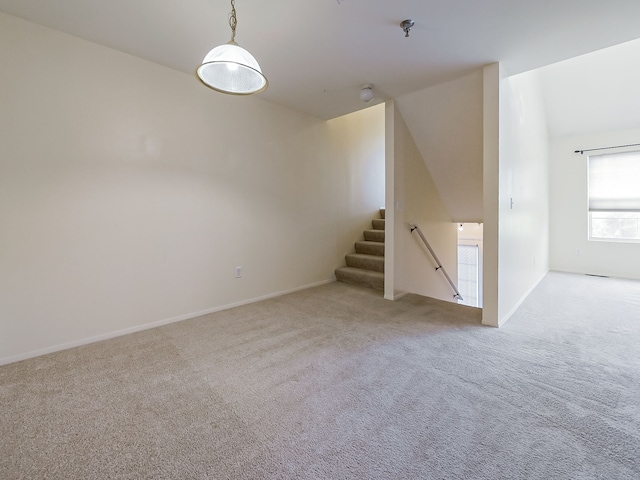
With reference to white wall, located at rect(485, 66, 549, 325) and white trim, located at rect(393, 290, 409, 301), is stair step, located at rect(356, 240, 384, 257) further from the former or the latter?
white wall, located at rect(485, 66, 549, 325)

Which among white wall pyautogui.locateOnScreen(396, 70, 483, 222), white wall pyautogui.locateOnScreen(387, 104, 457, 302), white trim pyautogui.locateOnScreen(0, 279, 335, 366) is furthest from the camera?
white wall pyautogui.locateOnScreen(387, 104, 457, 302)

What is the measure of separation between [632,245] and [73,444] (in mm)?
6985

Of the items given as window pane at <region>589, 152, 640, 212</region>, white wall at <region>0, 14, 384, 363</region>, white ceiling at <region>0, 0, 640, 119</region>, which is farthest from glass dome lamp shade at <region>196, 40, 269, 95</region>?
window pane at <region>589, 152, 640, 212</region>

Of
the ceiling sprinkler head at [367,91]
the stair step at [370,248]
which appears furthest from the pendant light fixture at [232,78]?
the stair step at [370,248]

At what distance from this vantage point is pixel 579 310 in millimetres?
3139

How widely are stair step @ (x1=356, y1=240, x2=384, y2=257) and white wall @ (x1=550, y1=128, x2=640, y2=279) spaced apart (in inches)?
140

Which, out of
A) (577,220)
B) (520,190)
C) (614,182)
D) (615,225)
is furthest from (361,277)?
(614,182)

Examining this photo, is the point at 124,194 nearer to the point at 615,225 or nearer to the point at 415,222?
the point at 415,222

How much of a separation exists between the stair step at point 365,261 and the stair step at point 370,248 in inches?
2.6

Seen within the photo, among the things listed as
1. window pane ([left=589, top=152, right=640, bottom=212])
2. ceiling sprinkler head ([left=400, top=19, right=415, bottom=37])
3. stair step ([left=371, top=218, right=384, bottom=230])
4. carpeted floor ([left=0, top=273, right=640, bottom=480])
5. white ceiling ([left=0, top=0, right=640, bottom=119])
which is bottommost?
carpeted floor ([left=0, top=273, right=640, bottom=480])

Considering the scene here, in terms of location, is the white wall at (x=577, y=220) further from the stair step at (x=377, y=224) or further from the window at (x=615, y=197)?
the stair step at (x=377, y=224)

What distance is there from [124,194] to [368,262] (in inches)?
126

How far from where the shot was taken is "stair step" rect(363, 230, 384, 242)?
4676 mm

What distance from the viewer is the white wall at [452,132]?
3.03 m
